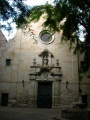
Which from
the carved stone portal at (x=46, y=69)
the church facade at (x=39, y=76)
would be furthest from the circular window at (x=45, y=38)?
the carved stone portal at (x=46, y=69)

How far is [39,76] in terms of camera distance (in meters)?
25.8

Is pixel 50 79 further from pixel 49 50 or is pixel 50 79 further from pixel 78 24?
pixel 78 24

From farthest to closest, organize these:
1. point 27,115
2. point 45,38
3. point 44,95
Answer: point 45,38, point 44,95, point 27,115

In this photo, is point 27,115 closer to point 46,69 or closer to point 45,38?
point 46,69

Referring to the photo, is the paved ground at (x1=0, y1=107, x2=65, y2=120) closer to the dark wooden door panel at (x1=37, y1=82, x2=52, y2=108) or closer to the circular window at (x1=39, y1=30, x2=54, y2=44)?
the dark wooden door panel at (x1=37, y1=82, x2=52, y2=108)

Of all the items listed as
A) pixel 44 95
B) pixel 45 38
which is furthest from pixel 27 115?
pixel 45 38

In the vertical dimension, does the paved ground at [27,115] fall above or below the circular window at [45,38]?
below

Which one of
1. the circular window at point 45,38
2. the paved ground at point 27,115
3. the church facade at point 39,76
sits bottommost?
the paved ground at point 27,115

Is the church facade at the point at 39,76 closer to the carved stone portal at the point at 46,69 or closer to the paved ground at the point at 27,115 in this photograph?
the carved stone portal at the point at 46,69

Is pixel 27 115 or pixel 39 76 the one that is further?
pixel 39 76

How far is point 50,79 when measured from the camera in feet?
84.5

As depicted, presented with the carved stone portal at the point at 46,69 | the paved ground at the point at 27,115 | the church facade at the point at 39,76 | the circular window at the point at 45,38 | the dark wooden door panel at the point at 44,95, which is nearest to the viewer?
the paved ground at the point at 27,115

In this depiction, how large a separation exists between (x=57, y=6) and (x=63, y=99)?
13.1 metres

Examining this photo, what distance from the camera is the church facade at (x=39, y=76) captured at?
25.3 meters
